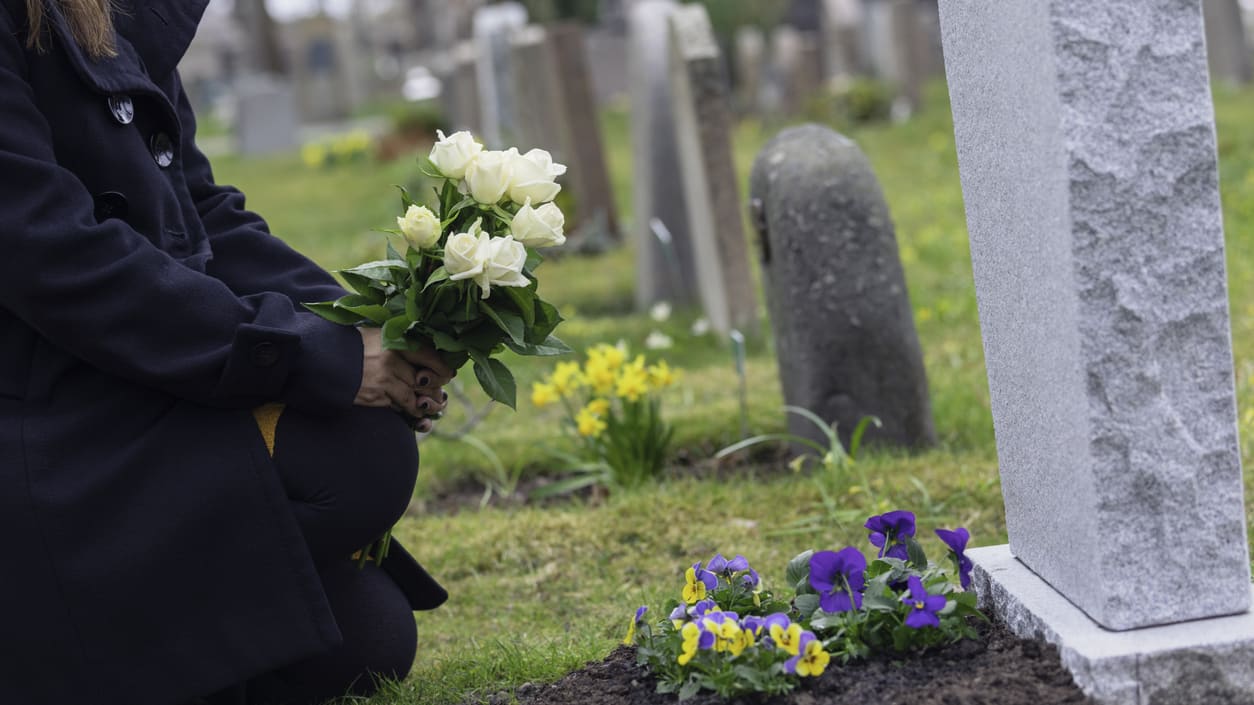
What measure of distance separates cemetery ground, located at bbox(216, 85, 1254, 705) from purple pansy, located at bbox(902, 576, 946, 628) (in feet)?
0.32

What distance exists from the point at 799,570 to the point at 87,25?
1.44 meters

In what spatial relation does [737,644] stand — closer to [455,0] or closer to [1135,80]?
[1135,80]

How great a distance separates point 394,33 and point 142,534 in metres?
53.3

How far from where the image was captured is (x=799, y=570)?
93.2 inches

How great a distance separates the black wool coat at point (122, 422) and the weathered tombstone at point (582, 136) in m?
6.16

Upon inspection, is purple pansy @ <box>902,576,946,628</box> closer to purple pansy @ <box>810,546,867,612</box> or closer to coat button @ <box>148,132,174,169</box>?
purple pansy @ <box>810,546,867,612</box>

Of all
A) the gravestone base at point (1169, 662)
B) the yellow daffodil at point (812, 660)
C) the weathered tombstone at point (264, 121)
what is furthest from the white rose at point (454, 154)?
the weathered tombstone at point (264, 121)

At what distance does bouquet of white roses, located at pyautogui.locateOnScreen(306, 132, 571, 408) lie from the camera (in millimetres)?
2283

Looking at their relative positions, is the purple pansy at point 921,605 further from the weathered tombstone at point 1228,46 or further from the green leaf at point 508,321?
the weathered tombstone at point 1228,46

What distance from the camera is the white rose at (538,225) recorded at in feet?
7.48

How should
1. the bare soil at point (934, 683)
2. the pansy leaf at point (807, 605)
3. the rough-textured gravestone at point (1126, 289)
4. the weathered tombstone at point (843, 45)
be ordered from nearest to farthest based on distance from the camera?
the rough-textured gravestone at point (1126, 289) → the bare soil at point (934, 683) → the pansy leaf at point (807, 605) → the weathered tombstone at point (843, 45)

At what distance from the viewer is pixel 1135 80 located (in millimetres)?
1914

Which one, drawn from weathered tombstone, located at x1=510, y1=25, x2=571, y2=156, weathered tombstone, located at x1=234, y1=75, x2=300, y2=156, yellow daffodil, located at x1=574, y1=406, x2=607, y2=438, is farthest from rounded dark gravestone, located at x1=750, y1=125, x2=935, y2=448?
weathered tombstone, located at x1=234, y1=75, x2=300, y2=156

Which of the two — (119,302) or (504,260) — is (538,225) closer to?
(504,260)
